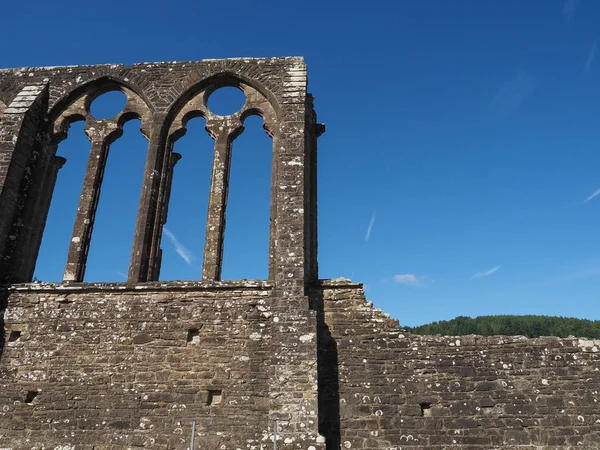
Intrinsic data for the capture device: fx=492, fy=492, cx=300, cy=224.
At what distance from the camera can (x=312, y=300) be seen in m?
8.42

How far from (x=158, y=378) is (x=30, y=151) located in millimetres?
5749

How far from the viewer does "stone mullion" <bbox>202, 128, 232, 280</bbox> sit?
8945 mm

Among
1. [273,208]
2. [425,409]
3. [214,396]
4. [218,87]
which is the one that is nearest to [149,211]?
[273,208]

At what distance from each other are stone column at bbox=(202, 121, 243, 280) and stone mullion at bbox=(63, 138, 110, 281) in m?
2.30

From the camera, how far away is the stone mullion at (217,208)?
352 inches

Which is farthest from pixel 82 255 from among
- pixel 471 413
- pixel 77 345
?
pixel 471 413

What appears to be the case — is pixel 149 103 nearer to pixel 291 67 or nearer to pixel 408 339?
pixel 291 67

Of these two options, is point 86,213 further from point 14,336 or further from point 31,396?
point 31,396

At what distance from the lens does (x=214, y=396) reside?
756 centimetres

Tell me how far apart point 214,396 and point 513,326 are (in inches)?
1854

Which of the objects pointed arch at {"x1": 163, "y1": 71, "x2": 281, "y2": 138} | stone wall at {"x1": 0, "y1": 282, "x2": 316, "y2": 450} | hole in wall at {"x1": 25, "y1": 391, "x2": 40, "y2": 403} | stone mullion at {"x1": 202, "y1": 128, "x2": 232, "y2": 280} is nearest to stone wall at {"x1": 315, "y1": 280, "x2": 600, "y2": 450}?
stone wall at {"x1": 0, "y1": 282, "x2": 316, "y2": 450}

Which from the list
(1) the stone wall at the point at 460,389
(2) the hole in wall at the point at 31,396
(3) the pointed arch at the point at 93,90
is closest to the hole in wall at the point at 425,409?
(1) the stone wall at the point at 460,389

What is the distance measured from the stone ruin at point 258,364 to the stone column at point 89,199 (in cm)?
4

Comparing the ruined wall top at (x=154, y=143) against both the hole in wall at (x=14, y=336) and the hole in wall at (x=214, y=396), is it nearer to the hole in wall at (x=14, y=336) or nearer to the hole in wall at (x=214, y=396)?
the hole in wall at (x=14, y=336)
